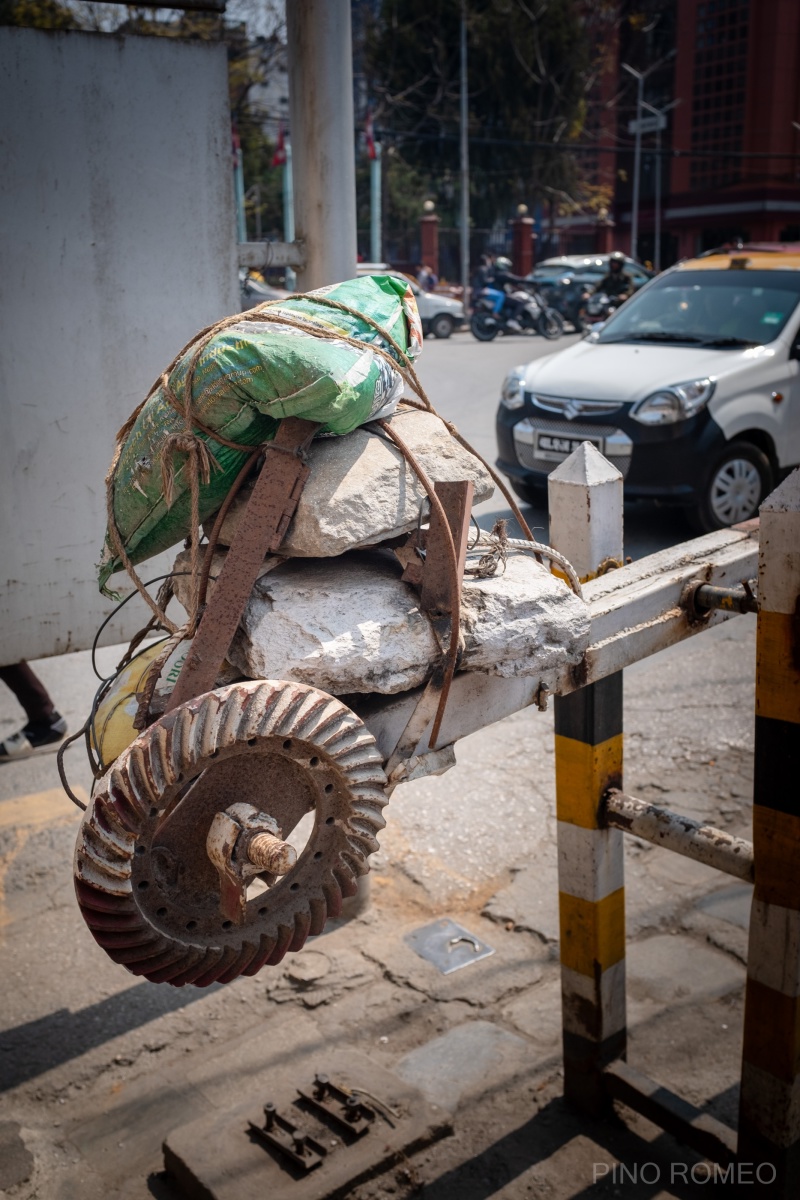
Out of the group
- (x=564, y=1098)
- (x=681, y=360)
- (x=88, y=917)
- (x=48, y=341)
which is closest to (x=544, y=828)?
(x=564, y=1098)

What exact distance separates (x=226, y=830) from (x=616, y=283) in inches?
792

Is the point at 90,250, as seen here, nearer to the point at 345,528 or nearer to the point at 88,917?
the point at 345,528

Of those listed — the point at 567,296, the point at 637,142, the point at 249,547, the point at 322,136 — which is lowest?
the point at 249,547

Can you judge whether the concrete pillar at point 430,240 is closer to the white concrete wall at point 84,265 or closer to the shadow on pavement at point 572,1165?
the white concrete wall at point 84,265

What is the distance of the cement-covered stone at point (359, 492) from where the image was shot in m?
1.65

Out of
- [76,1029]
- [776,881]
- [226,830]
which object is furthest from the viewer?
[76,1029]

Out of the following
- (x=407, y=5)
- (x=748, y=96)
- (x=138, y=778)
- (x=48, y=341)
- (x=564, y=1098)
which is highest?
(x=407, y=5)

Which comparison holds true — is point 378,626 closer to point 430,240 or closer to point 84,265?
point 84,265

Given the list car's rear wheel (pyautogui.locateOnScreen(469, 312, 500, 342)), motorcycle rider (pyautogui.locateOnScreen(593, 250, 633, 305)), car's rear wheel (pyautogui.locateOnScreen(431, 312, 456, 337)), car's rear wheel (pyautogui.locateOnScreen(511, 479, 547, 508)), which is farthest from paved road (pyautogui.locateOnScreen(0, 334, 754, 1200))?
car's rear wheel (pyautogui.locateOnScreen(431, 312, 456, 337))

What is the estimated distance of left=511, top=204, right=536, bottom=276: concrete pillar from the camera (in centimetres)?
2981

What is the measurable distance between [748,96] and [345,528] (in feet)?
103

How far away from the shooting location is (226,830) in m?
1.42

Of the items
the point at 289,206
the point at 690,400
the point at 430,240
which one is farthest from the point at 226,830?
the point at 430,240

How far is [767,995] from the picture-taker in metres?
2.13
